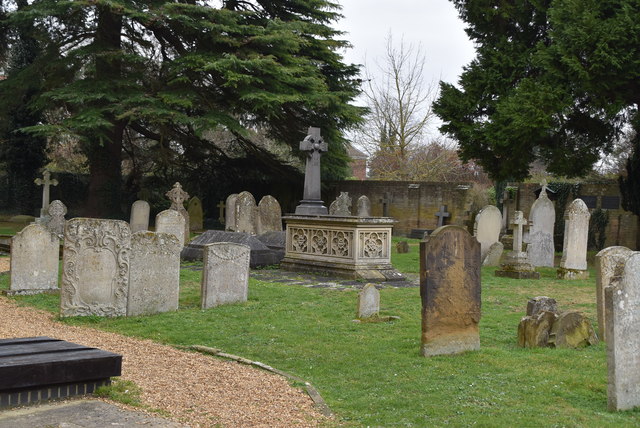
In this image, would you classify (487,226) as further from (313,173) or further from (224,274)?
(224,274)

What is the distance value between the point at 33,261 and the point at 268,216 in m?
11.7

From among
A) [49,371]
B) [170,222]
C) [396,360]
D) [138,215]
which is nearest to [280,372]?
[396,360]

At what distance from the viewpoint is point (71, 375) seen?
6008 mm

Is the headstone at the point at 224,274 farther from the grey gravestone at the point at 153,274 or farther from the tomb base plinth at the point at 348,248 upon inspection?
the tomb base plinth at the point at 348,248

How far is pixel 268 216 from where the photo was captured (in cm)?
2409

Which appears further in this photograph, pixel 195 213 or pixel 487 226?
pixel 195 213

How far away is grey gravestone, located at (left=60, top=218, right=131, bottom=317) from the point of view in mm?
10430

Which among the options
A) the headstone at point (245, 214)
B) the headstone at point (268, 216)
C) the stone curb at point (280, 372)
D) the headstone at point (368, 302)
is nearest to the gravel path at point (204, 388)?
the stone curb at point (280, 372)

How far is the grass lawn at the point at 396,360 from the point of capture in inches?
240

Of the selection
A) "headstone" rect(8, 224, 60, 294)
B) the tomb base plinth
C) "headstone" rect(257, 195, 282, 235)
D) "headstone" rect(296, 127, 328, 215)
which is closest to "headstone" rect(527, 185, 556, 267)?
the tomb base plinth

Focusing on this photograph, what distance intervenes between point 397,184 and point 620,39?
15.3 metres

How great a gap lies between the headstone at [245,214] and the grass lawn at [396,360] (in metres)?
9.81

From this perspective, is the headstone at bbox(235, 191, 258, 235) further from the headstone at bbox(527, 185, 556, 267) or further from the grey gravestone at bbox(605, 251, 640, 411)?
the grey gravestone at bbox(605, 251, 640, 411)

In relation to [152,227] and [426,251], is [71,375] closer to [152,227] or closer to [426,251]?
[426,251]
